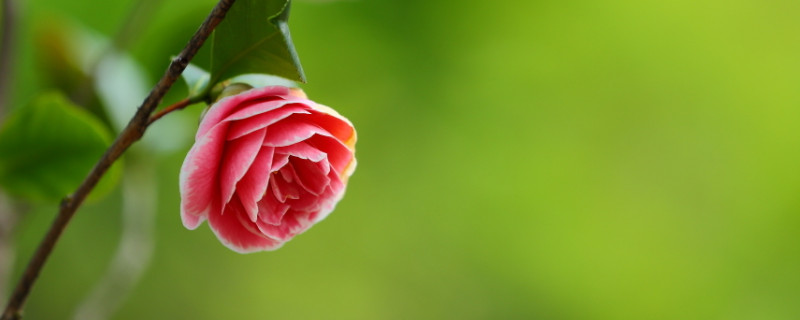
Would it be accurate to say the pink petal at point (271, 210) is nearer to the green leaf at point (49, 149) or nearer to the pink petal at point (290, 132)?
the pink petal at point (290, 132)

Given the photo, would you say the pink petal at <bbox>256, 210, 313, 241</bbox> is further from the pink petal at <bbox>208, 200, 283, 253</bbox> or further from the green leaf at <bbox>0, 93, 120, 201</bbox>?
the green leaf at <bbox>0, 93, 120, 201</bbox>

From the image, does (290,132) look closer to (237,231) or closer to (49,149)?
(237,231)

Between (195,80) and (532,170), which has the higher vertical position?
(195,80)

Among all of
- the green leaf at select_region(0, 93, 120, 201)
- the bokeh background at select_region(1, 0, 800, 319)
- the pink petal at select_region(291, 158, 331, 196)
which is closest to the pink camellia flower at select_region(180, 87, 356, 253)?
the pink petal at select_region(291, 158, 331, 196)

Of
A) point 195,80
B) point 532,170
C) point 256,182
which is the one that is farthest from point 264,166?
point 532,170

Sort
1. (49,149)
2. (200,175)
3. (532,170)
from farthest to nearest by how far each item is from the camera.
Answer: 1. (532,170)
2. (49,149)
3. (200,175)

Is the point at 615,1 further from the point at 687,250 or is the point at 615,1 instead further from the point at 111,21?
the point at 111,21

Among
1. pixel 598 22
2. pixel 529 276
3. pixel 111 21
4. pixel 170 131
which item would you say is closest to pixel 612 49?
pixel 598 22
